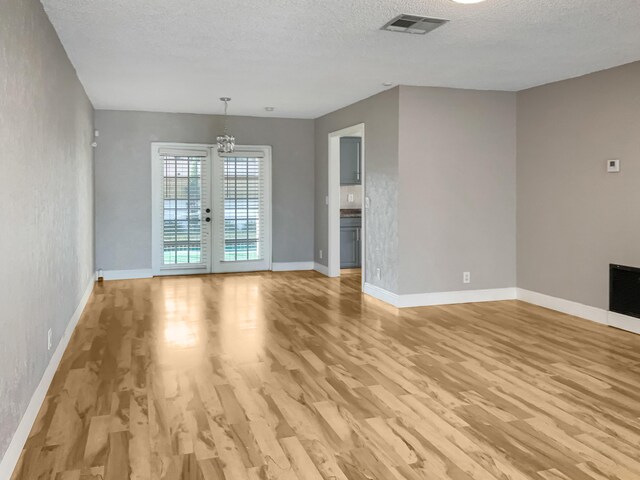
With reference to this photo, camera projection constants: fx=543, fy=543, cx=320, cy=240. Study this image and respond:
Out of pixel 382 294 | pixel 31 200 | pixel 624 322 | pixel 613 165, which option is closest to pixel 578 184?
pixel 613 165

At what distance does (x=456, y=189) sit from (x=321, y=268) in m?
3.08

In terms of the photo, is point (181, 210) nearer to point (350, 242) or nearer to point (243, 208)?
point (243, 208)

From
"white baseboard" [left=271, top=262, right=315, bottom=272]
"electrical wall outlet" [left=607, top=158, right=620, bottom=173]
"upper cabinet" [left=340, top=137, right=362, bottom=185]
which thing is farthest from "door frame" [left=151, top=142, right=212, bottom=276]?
"electrical wall outlet" [left=607, top=158, right=620, bottom=173]

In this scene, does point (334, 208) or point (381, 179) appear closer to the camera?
point (381, 179)

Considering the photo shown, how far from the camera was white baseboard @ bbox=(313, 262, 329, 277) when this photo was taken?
27.3 feet

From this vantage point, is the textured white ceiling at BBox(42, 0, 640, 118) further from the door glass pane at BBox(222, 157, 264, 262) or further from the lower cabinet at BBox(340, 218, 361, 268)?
A: the lower cabinet at BBox(340, 218, 361, 268)

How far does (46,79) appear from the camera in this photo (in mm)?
3527

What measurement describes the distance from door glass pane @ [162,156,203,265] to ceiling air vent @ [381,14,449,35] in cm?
507

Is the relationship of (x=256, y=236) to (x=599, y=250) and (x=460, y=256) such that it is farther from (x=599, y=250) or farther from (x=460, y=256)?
(x=599, y=250)

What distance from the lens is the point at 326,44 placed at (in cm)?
421

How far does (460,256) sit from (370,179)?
1.40m

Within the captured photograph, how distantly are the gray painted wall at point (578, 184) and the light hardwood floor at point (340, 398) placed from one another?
57cm

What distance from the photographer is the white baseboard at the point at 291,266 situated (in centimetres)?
875

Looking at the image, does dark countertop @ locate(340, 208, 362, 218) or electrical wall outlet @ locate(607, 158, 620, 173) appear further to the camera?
dark countertop @ locate(340, 208, 362, 218)
